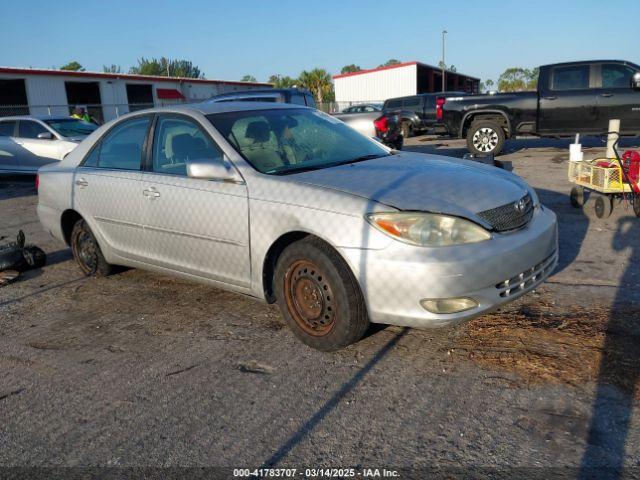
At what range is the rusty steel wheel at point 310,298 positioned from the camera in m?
3.25

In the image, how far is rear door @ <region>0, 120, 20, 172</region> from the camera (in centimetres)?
1261

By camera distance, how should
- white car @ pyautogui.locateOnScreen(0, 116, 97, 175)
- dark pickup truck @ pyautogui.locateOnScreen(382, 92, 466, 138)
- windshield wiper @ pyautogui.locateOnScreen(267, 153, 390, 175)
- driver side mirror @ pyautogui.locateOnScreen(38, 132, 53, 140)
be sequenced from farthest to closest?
dark pickup truck @ pyautogui.locateOnScreen(382, 92, 466, 138) < white car @ pyautogui.locateOnScreen(0, 116, 97, 175) < driver side mirror @ pyautogui.locateOnScreen(38, 132, 53, 140) < windshield wiper @ pyautogui.locateOnScreen(267, 153, 390, 175)

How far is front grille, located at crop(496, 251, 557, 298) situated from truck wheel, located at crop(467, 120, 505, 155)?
9.64m

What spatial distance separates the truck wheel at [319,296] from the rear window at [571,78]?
36.1 feet

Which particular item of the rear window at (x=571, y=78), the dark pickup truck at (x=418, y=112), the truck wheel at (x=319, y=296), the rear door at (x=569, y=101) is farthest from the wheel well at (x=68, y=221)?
the dark pickup truck at (x=418, y=112)

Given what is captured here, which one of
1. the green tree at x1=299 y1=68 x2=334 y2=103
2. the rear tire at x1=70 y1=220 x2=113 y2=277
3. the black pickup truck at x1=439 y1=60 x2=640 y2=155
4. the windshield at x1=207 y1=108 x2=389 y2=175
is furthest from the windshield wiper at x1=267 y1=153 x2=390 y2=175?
the green tree at x1=299 y1=68 x2=334 y2=103

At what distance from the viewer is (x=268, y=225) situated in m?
3.45

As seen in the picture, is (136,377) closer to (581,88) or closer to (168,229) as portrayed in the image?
(168,229)

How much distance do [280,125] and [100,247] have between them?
2.01 metres

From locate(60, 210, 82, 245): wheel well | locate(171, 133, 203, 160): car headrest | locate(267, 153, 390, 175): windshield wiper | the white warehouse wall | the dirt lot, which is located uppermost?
the white warehouse wall

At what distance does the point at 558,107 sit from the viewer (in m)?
12.2

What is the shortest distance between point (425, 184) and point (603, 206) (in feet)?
12.5

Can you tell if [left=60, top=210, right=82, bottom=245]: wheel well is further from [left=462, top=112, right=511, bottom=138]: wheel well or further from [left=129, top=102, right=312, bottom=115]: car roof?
[left=462, top=112, right=511, bottom=138]: wheel well

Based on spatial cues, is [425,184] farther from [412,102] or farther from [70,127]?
[412,102]
